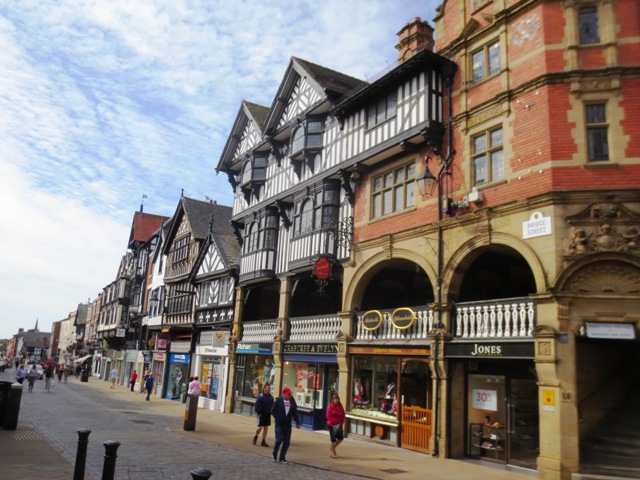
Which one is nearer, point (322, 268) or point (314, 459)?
point (314, 459)

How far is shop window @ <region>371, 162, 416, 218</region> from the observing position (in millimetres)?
16281

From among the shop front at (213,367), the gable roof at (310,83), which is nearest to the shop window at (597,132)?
the gable roof at (310,83)

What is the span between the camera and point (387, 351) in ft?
51.1

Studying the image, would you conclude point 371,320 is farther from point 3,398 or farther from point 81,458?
point 3,398

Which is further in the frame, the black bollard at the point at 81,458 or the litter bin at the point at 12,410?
the litter bin at the point at 12,410

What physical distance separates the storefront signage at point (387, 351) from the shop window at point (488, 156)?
476 cm

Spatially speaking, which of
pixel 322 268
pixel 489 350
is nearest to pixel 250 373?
pixel 322 268

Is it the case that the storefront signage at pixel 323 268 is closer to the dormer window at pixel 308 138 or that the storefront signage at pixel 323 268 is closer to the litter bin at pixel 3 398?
the dormer window at pixel 308 138

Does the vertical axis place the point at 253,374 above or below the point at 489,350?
below

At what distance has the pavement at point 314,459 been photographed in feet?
32.3

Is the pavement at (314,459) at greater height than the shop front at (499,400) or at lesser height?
lesser


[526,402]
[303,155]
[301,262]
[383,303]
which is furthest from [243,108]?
[526,402]

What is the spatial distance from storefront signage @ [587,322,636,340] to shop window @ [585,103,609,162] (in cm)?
372

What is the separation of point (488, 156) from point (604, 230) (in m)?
3.74
